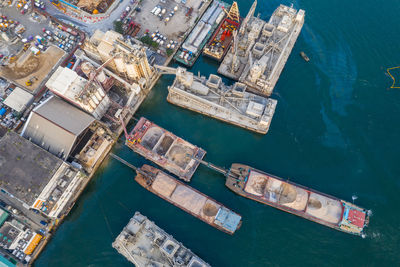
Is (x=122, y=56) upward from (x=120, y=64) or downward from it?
upward

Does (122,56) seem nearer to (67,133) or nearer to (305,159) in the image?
(67,133)

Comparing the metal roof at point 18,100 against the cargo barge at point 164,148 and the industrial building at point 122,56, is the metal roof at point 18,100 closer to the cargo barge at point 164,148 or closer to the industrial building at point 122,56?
the industrial building at point 122,56

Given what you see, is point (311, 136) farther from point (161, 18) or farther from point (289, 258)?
point (161, 18)

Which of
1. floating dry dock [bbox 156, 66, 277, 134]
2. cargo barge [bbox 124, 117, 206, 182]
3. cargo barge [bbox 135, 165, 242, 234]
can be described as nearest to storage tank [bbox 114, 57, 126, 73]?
floating dry dock [bbox 156, 66, 277, 134]

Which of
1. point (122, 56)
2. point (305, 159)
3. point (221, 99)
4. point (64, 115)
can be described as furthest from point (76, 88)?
point (305, 159)

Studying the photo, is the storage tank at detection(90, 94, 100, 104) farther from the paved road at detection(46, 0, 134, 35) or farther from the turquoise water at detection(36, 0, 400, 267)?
the paved road at detection(46, 0, 134, 35)

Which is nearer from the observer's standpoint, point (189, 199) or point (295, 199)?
point (295, 199)
